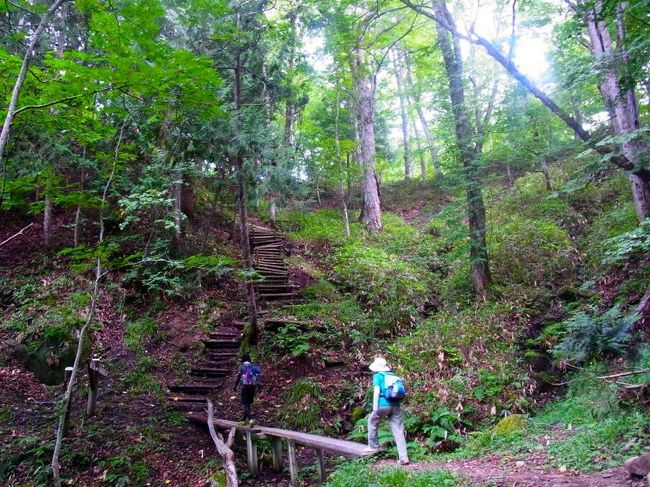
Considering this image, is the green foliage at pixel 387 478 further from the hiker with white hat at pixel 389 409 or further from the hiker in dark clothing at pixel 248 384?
the hiker in dark clothing at pixel 248 384

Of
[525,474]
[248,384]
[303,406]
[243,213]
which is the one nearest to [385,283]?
[243,213]

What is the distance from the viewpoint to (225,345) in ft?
39.4

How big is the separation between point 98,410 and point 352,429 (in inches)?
219

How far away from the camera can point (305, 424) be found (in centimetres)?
877

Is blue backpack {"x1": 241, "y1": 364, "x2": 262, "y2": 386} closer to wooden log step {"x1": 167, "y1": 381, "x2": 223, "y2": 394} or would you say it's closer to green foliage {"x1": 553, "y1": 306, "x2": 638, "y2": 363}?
wooden log step {"x1": 167, "y1": 381, "x2": 223, "y2": 394}

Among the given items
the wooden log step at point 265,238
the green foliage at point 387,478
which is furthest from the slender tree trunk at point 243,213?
the wooden log step at point 265,238

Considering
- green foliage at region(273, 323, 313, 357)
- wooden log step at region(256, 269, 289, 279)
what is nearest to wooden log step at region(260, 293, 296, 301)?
wooden log step at region(256, 269, 289, 279)

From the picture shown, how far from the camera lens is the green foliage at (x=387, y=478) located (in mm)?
4809

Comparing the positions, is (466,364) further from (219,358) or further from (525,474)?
(219,358)

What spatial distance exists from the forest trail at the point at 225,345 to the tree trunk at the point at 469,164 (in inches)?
235

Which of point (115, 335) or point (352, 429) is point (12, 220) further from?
point (352, 429)

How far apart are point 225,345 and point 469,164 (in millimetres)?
8459

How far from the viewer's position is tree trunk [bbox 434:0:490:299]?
434 inches

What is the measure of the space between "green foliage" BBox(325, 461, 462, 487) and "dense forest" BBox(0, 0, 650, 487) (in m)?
0.05
